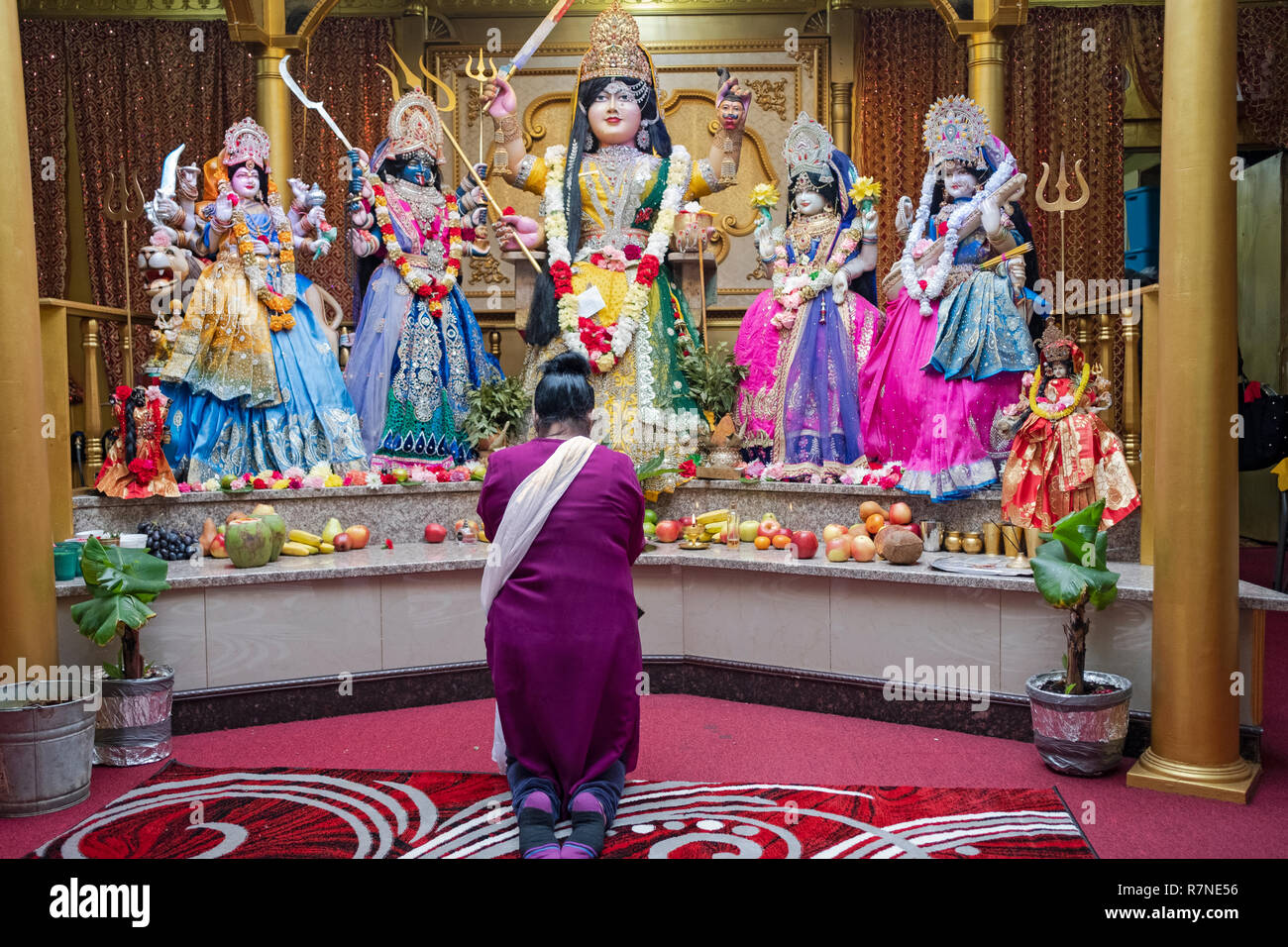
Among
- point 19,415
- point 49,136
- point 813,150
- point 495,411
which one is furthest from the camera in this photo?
point 49,136

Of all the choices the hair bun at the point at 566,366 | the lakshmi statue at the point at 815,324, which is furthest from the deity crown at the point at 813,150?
the hair bun at the point at 566,366

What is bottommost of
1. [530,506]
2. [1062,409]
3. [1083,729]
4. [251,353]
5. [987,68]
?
[1083,729]

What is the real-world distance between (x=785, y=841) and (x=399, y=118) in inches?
183

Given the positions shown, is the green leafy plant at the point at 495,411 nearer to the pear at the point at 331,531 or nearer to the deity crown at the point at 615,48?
the pear at the point at 331,531

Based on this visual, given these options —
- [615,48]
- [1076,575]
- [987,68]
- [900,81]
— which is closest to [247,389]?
[615,48]

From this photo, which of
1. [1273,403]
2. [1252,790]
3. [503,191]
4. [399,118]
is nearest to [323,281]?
[503,191]

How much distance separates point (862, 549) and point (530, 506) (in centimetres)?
200

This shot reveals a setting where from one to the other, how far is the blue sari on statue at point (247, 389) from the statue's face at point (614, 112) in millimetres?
1892

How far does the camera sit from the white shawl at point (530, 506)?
127 inches

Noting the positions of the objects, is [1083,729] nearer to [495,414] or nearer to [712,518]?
[712,518]

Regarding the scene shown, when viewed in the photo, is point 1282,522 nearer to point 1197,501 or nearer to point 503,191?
point 1197,501

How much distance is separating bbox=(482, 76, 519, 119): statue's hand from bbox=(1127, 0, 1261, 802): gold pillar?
348cm

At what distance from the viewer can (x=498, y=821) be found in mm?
3428

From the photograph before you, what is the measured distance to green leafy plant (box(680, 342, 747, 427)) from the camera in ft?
19.7
